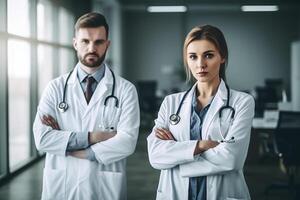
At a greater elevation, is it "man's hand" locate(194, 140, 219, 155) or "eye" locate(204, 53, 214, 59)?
"eye" locate(204, 53, 214, 59)

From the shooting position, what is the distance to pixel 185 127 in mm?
1966

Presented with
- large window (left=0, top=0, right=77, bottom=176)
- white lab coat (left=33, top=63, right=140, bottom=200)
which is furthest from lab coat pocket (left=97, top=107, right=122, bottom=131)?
large window (left=0, top=0, right=77, bottom=176)

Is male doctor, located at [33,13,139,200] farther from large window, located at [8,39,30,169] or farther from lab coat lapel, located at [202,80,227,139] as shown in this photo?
large window, located at [8,39,30,169]

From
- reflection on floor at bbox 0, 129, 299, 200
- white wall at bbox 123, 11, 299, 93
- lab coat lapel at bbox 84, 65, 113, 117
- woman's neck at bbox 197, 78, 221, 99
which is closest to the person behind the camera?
woman's neck at bbox 197, 78, 221, 99

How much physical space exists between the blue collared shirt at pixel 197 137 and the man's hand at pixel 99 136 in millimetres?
451

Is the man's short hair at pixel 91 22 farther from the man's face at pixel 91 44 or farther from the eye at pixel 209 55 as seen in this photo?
the eye at pixel 209 55

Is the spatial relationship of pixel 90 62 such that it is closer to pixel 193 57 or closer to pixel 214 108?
pixel 193 57

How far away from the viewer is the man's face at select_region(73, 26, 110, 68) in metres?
2.11

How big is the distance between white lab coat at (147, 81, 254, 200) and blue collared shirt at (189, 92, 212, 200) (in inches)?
0.8

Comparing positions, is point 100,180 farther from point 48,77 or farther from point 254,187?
point 48,77

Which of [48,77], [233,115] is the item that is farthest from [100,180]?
[48,77]

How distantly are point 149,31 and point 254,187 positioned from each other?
9.59m

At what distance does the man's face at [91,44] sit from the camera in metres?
2.11

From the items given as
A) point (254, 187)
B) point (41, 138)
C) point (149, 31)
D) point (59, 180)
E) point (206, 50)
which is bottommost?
point (254, 187)
